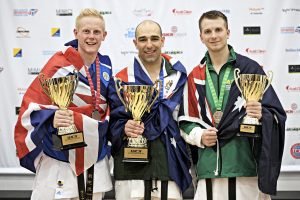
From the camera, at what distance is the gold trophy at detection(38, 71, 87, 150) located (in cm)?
247

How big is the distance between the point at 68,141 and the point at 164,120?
645 millimetres

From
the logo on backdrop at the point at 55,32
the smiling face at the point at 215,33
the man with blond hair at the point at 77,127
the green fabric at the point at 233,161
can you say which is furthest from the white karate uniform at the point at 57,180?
the logo on backdrop at the point at 55,32

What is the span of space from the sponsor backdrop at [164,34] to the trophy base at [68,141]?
2208 mm

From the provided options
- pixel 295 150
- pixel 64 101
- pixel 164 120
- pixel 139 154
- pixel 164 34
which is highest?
pixel 164 34

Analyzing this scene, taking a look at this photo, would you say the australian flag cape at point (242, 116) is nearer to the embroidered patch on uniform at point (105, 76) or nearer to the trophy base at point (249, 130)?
the trophy base at point (249, 130)

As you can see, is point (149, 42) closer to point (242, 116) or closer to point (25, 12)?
point (242, 116)

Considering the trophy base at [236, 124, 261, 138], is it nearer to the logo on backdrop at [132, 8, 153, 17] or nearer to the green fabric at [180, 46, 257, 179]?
the green fabric at [180, 46, 257, 179]

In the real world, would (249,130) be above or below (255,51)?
below

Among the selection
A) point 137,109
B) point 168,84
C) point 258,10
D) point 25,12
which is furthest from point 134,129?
Result: point 25,12

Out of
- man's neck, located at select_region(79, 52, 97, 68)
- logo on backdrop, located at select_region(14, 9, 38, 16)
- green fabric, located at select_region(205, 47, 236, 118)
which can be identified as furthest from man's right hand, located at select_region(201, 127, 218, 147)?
logo on backdrop, located at select_region(14, 9, 38, 16)

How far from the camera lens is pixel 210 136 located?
2586 millimetres

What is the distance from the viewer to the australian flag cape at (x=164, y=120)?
2.67 meters

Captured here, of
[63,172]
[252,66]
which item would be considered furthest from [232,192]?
[63,172]

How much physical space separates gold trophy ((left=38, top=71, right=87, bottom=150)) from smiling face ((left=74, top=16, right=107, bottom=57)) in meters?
0.33
